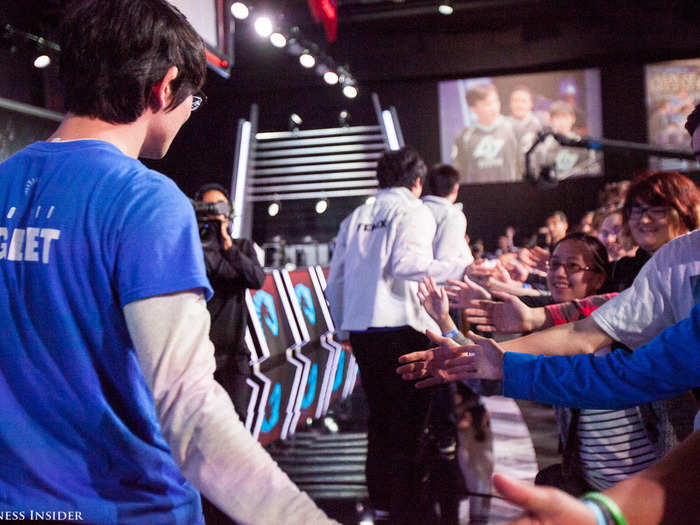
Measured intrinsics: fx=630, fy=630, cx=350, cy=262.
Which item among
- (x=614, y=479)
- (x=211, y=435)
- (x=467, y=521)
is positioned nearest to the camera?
(x=211, y=435)

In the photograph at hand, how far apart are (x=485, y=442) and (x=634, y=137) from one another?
1024 cm

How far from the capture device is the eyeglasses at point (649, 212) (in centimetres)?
235

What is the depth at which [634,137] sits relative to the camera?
41.0 ft

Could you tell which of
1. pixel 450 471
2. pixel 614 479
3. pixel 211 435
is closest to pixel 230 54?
pixel 450 471

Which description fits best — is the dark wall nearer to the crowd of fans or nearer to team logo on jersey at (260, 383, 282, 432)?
team logo on jersey at (260, 383, 282, 432)

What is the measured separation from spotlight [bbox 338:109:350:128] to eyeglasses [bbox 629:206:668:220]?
11586mm

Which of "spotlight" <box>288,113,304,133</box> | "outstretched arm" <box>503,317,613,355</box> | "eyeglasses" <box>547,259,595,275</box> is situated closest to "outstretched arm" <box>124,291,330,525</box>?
"outstretched arm" <box>503,317,613,355</box>

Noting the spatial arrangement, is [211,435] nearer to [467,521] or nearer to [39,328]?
[39,328]

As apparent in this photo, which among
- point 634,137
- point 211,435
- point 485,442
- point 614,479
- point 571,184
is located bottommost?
point 485,442

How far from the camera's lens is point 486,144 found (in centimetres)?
1284

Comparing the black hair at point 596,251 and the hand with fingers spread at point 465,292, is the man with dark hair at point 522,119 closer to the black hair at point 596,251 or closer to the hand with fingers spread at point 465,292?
the black hair at point 596,251

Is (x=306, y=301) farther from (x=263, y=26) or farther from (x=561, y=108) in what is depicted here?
(x=561, y=108)

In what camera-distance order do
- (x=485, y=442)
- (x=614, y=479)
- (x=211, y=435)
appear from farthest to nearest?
(x=485, y=442)
(x=614, y=479)
(x=211, y=435)

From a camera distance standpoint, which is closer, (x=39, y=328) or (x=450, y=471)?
(x=39, y=328)
